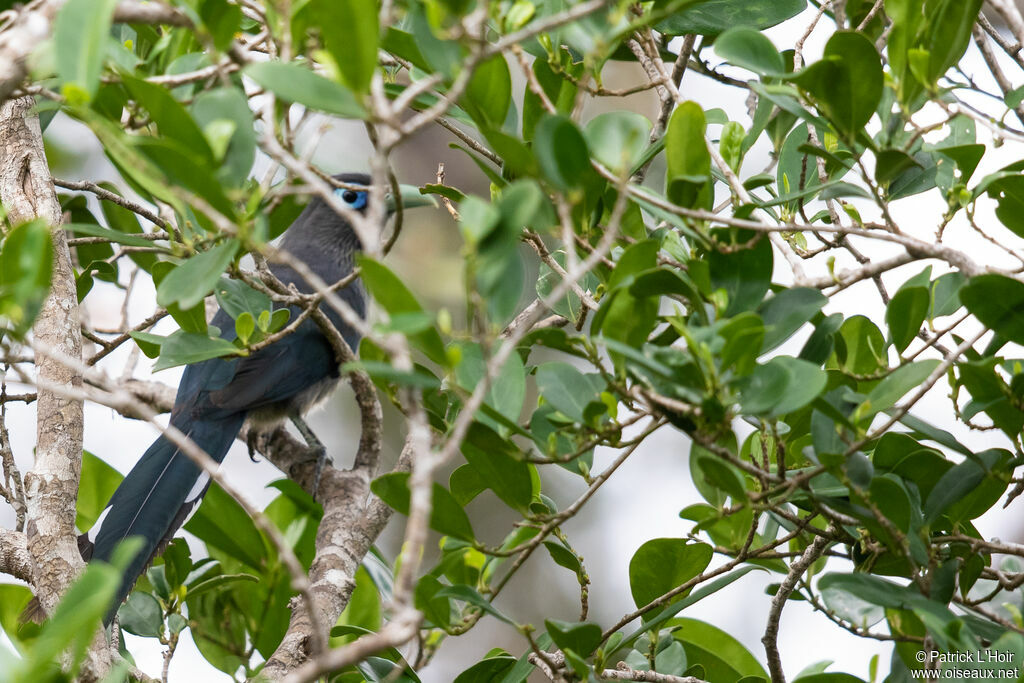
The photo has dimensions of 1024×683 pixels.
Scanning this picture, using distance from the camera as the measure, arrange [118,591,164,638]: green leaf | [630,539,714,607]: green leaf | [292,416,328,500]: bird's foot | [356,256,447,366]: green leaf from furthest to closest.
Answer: [292,416,328,500]: bird's foot, [118,591,164,638]: green leaf, [630,539,714,607]: green leaf, [356,256,447,366]: green leaf

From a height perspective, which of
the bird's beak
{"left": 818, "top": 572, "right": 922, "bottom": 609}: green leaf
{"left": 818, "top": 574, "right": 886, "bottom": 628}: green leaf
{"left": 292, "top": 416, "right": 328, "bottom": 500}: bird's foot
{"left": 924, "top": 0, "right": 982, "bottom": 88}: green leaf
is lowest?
{"left": 818, "top": 572, "right": 922, "bottom": 609}: green leaf

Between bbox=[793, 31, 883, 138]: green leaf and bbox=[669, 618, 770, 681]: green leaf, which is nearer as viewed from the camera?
bbox=[793, 31, 883, 138]: green leaf

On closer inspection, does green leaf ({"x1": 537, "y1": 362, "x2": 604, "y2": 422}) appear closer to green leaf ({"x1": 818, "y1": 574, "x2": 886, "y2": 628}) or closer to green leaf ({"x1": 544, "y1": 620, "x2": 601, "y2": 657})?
green leaf ({"x1": 544, "y1": 620, "x2": 601, "y2": 657})

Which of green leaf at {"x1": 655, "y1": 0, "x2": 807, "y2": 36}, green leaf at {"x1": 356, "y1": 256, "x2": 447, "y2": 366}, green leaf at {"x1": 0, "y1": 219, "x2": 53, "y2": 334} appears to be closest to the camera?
green leaf at {"x1": 356, "y1": 256, "x2": 447, "y2": 366}

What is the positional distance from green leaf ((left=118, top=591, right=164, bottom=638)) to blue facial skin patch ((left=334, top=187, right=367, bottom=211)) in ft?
7.87

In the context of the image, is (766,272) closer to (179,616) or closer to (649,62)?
(649,62)

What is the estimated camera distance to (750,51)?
5.42ft

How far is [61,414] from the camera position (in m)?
2.50

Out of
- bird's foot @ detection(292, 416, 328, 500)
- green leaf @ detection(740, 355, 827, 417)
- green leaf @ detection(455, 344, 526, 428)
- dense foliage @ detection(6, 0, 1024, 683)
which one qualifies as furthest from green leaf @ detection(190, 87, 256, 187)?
bird's foot @ detection(292, 416, 328, 500)

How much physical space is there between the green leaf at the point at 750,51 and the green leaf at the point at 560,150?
0.35 m

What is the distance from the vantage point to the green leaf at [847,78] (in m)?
1.60

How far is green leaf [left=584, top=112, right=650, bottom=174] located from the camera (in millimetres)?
1470

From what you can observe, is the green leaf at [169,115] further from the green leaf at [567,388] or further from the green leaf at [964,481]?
the green leaf at [964,481]

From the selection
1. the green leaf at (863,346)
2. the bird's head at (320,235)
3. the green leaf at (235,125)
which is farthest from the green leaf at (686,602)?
the bird's head at (320,235)
